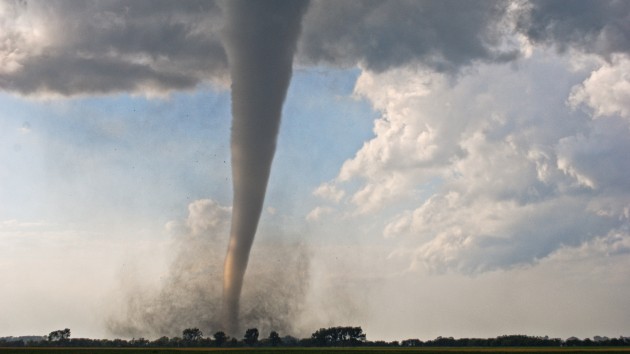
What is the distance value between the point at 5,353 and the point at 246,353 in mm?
51267

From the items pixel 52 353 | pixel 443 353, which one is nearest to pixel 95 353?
pixel 52 353

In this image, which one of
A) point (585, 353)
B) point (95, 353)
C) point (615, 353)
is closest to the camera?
point (615, 353)

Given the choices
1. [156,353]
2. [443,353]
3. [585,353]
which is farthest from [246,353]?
[585,353]

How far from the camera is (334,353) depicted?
15738cm

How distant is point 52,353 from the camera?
13962 centimetres

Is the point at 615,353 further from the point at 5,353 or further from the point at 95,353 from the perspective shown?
the point at 5,353

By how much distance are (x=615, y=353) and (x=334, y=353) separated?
6186 cm

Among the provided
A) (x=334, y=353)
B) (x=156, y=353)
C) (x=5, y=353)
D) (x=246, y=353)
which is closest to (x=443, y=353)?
(x=334, y=353)

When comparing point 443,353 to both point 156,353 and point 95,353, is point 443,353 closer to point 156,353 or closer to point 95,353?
point 156,353

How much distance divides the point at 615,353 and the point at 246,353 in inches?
3069

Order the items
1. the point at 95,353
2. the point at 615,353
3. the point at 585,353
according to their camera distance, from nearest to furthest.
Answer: the point at 615,353, the point at 585,353, the point at 95,353

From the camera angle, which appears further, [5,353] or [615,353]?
[5,353]

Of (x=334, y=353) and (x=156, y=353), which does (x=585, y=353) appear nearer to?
(x=334, y=353)

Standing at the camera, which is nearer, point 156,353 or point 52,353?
point 52,353
